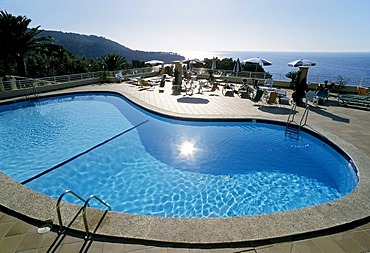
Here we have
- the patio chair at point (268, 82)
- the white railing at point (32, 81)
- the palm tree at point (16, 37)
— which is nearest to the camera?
the white railing at point (32, 81)

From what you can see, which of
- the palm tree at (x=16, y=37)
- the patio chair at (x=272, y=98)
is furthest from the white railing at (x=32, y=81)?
the patio chair at (x=272, y=98)

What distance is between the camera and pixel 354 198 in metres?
3.68

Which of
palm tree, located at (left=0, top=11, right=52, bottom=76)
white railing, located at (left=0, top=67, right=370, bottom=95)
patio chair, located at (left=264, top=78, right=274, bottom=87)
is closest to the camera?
white railing, located at (left=0, top=67, right=370, bottom=95)

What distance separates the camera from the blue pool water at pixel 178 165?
15.2ft

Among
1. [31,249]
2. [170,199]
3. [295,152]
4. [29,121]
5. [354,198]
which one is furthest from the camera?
[29,121]

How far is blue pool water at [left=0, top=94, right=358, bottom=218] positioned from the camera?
462cm

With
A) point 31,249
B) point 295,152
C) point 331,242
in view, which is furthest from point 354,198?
point 31,249

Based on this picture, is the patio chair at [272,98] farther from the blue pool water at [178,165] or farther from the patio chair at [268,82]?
the patio chair at [268,82]

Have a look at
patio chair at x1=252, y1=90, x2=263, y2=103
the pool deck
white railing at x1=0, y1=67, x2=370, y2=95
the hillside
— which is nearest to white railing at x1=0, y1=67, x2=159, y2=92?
white railing at x1=0, y1=67, x2=370, y2=95

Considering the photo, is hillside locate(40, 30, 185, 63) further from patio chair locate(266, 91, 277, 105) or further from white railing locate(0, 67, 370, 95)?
patio chair locate(266, 91, 277, 105)

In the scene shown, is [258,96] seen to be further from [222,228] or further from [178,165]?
[222,228]

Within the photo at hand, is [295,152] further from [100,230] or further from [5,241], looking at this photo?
[5,241]

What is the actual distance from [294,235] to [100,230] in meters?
2.50

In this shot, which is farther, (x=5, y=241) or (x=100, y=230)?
(x=100, y=230)
